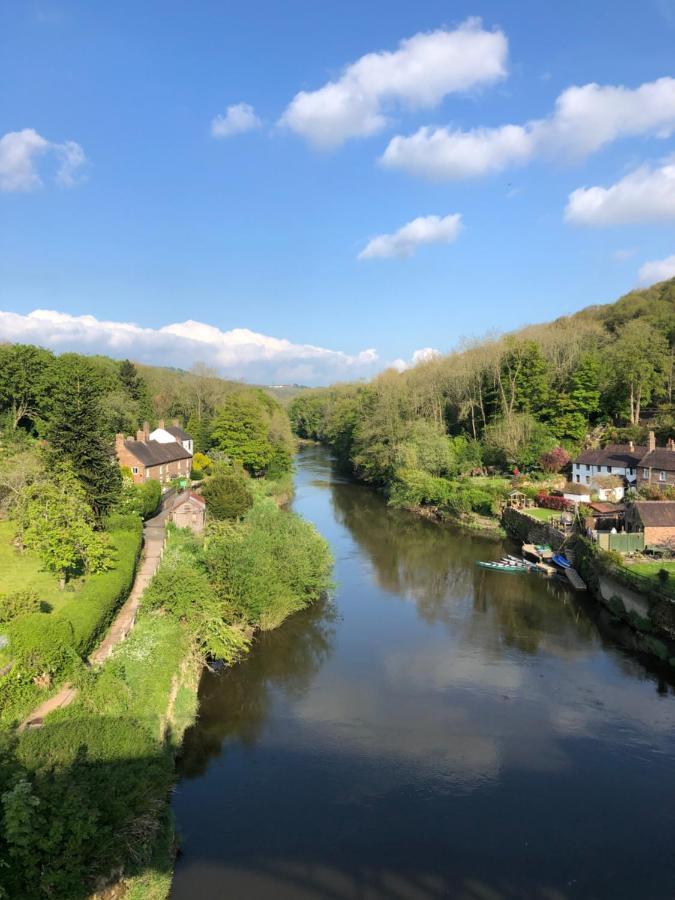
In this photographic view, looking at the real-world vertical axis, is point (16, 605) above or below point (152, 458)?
below

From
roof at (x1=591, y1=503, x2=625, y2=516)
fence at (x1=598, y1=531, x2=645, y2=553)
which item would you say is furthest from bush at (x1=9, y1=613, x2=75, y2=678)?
roof at (x1=591, y1=503, x2=625, y2=516)

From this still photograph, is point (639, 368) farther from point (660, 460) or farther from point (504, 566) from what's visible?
point (504, 566)

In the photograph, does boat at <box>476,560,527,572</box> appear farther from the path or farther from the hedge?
the hedge

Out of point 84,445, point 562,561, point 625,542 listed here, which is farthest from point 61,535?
point 562,561

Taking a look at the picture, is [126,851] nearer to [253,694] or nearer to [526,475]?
[253,694]

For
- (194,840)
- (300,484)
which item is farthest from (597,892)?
(300,484)

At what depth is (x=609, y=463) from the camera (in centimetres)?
4378

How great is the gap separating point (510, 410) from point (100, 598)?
45.4m

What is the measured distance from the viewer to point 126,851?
10.5 metres

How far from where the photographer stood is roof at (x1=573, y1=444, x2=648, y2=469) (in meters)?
43.1

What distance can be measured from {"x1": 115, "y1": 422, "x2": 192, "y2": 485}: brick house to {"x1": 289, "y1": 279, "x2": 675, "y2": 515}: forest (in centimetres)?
1890

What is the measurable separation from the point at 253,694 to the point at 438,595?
1343 centimetres

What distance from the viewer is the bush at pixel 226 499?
116 ft

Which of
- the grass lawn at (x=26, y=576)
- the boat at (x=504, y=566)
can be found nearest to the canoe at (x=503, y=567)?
the boat at (x=504, y=566)
